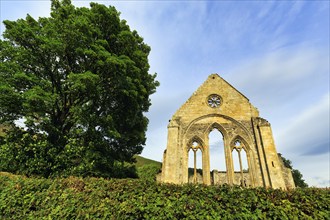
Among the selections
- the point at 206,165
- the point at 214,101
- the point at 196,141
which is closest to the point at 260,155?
the point at 206,165

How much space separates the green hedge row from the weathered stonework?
8815mm

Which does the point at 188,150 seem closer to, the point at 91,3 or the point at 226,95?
the point at 226,95

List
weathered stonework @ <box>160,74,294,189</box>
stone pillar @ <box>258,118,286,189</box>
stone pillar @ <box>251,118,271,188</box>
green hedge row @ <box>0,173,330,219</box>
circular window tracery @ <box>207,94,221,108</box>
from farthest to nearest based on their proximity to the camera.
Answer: circular window tracery @ <box>207,94,221,108</box>
weathered stonework @ <box>160,74,294,189</box>
stone pillar @ <box>251,118,271,188</box>
stone pillar @ <box>258,118,286,189</box>
green hedge row @ <box>0,173,330,219</box>

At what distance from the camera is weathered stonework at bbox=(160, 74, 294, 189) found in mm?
14453

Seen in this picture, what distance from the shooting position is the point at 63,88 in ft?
39.4

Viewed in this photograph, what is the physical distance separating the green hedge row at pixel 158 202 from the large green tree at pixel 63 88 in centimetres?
428

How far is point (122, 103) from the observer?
13570 millimetres

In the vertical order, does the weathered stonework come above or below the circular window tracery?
below

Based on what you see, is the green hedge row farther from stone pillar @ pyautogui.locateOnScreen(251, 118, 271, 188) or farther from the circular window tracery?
the circular window tracery

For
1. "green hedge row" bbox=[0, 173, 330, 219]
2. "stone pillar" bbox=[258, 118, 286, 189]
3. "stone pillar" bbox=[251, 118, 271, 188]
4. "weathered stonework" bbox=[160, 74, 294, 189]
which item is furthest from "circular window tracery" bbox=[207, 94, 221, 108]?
"green hedge row" bbox=[0, 173, 330, 219]

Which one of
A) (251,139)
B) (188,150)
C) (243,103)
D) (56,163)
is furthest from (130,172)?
(243,103)

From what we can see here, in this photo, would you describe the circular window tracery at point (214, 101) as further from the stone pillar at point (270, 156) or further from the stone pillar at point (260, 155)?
the stone pillar at point (270, 156)

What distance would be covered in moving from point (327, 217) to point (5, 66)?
14257mm

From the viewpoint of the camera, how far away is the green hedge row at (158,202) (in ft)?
15.4
